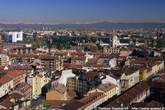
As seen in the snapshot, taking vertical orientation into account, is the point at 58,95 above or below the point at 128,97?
below

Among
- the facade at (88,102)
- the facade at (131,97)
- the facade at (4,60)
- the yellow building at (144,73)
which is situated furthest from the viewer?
the facade at (4,60)

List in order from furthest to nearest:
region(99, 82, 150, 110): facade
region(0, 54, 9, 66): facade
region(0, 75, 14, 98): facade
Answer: region(0, 54, 9, 66): facade → region(0, 75, 14, 98): facade → region(99, 82, 150, 110): facade

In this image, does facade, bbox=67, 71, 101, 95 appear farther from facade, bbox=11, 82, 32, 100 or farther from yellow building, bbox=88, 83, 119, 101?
facade, bbox=11, 82, 32, 100

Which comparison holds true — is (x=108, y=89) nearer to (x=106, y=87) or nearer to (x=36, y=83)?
(x=106, y=87)

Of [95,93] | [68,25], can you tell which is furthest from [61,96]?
[68,25]

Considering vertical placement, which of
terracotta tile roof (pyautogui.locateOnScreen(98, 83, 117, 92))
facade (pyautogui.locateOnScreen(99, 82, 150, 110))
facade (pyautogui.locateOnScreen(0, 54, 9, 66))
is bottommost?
facade (pyautogui.locateOnScreen(0, 54, 9, 66))

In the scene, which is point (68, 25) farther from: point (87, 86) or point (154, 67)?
point (87, 86)

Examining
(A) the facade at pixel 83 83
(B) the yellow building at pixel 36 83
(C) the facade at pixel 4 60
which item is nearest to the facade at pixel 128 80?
(A) the facade at pixel 83 83

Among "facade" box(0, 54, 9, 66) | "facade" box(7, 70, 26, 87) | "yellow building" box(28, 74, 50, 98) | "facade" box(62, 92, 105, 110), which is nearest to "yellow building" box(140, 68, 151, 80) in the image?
"yellow building" box(28, 74, 50, 98)

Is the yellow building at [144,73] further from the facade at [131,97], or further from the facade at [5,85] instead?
the facade at [5,85]

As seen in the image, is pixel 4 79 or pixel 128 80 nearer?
pixel 4 79

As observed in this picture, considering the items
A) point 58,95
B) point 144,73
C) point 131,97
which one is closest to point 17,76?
point 58,95
